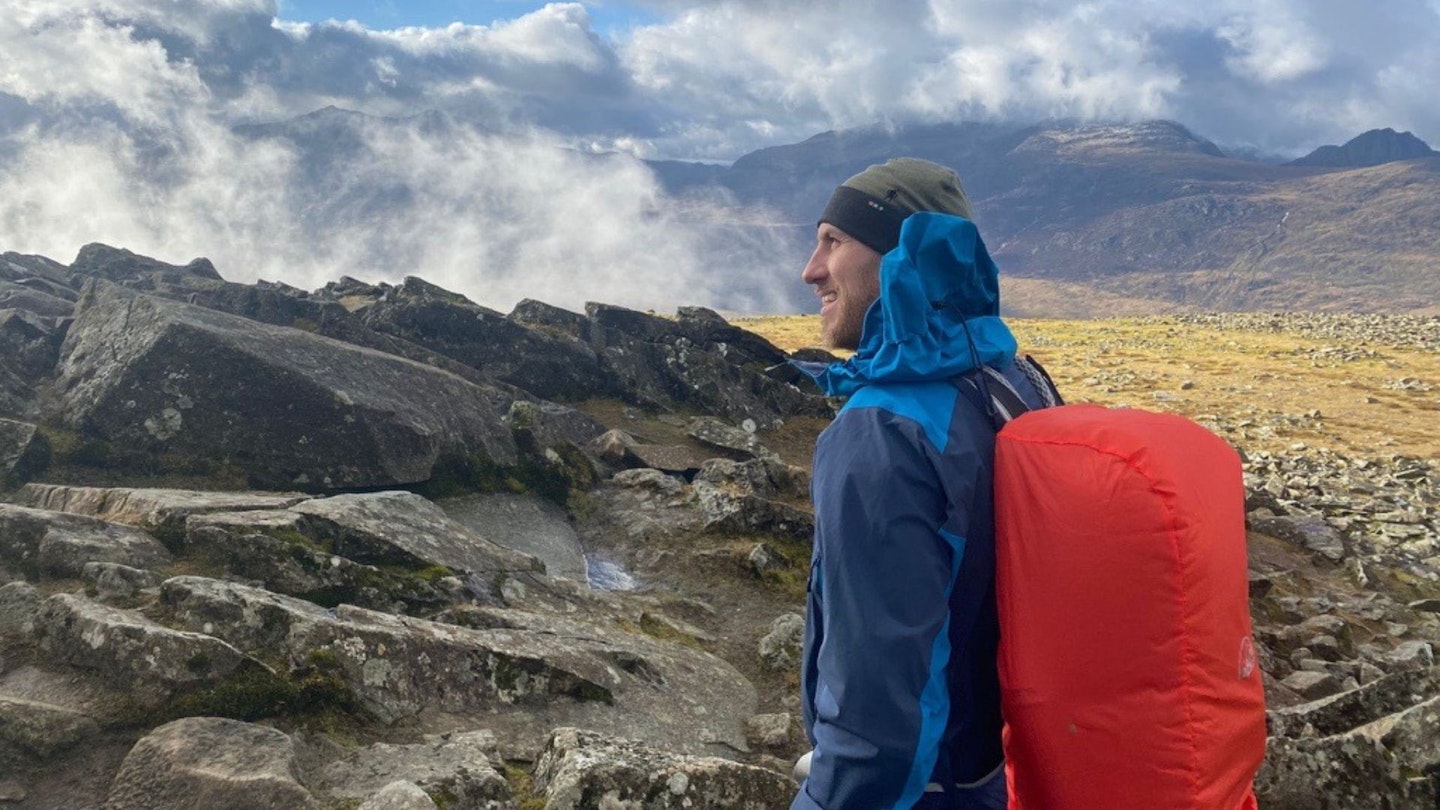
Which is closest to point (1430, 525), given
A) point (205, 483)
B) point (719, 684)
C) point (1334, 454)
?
point (1334, 454)

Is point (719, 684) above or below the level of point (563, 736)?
below

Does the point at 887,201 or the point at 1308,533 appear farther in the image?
the point at 1308,533

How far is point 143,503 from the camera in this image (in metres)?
12.1

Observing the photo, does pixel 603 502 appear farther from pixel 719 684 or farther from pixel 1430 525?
pixel 1430 525

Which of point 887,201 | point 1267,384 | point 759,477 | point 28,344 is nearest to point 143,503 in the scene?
point 28,344

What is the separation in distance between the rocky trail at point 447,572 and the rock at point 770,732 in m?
0.05

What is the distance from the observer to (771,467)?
911 inches

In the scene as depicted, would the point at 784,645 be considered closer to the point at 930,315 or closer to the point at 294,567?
the point at 294,567

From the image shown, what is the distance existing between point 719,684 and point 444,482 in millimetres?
9247

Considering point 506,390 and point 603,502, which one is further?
point 506,390

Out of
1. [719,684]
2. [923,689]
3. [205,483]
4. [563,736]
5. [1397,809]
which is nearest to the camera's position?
[923,689]

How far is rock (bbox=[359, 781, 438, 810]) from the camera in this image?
6.69 m

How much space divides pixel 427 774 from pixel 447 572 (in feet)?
18.0

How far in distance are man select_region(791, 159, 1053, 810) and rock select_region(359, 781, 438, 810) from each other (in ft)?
12.9
